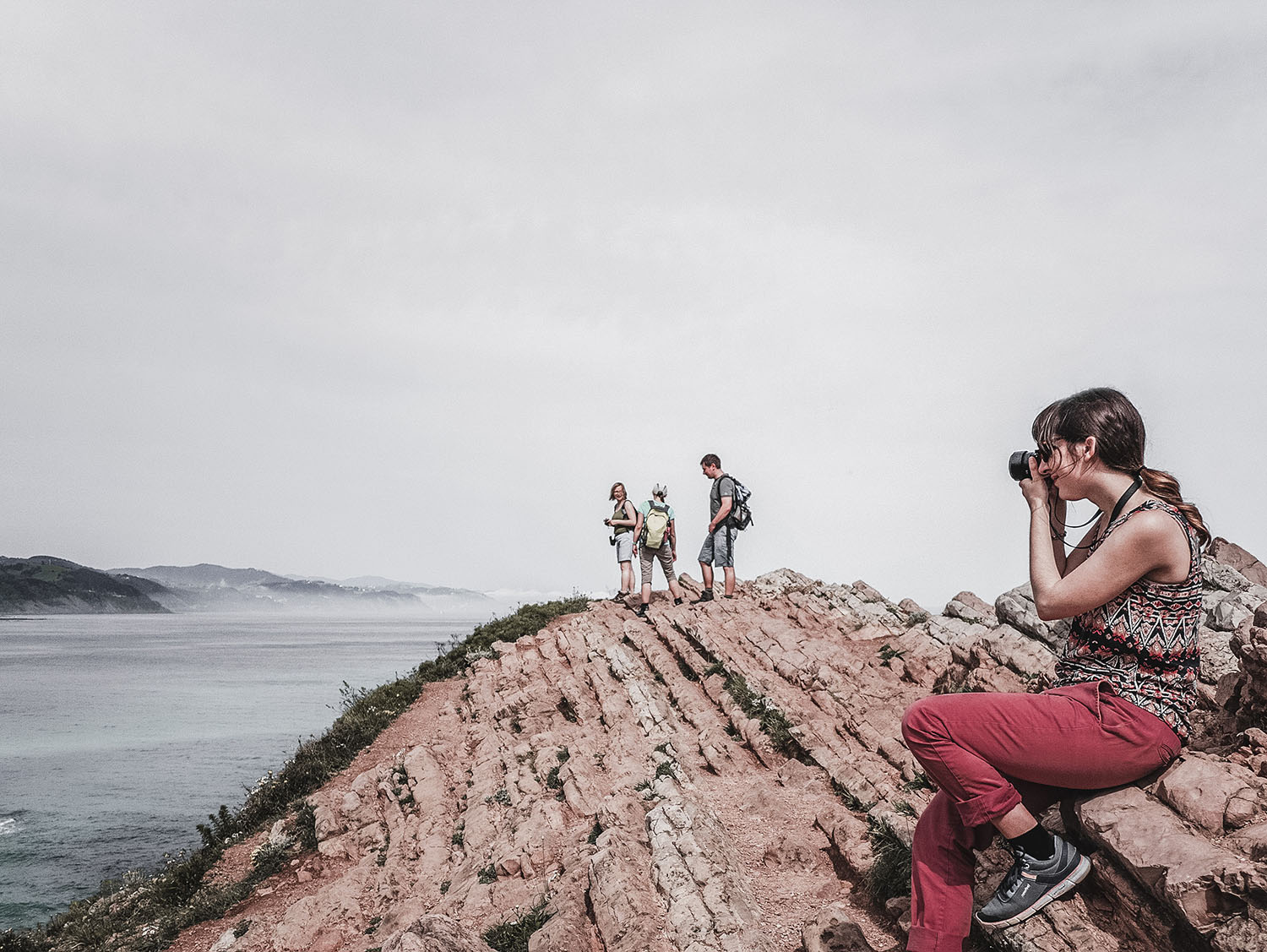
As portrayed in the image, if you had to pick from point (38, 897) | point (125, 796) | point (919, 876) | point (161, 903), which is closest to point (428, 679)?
point (161, 903)

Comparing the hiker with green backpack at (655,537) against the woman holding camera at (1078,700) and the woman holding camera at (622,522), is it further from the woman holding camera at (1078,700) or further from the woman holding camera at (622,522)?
the woman holding camera at (1078,700)

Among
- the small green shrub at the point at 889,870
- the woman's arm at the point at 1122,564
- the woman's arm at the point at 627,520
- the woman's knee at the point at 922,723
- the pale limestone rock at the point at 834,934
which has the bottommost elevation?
the pale limestone rock at the point at 834,934

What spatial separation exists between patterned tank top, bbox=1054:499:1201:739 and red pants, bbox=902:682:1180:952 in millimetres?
103

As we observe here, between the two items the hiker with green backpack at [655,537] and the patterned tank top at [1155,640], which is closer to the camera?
the patterned tank top at [1155,640]

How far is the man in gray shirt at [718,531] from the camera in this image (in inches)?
742

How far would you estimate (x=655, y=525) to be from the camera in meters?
19.2

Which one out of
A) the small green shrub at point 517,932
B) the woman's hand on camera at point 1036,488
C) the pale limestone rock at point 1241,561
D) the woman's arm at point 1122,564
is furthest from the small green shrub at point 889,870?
the pale limestone rock at point 1241,561

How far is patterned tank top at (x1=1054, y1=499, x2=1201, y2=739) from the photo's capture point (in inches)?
156

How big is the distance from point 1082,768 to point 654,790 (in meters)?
6.20

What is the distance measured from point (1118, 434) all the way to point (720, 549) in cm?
1580

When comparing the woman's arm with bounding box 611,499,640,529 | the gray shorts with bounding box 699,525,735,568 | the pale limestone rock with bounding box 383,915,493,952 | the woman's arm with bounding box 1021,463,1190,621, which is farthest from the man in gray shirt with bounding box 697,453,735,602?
the woman's arm with bounding box 1021,463,1190,621

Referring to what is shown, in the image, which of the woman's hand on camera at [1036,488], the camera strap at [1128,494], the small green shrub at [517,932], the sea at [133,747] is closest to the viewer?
the camera strap at [1128,494]

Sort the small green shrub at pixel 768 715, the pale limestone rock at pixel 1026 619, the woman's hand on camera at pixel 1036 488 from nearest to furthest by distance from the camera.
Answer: the woman's hand on camera at pixel 1036 488 → the small green shrub at pixel 768 715 → the pale limestone rock at pixel 1026 619

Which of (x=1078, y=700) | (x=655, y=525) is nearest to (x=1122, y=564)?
(x=1078, y=700)
